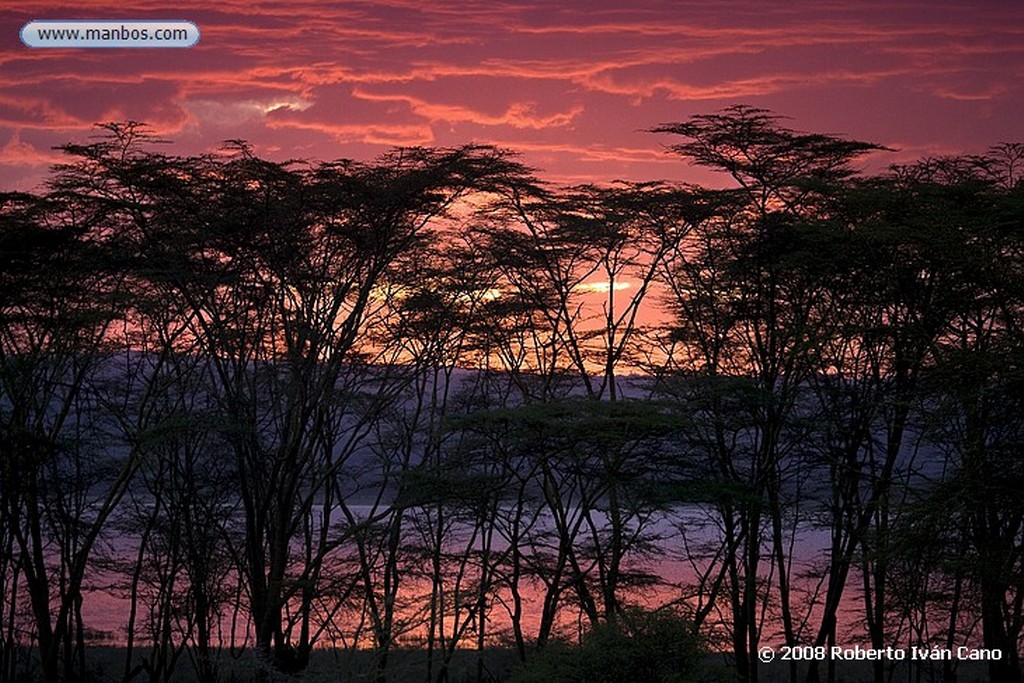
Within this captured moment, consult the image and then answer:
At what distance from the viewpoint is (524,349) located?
2592 cm

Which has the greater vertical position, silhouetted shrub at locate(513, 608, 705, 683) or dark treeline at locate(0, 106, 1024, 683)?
dark treeline at locate(0, 106, 1024, 683)

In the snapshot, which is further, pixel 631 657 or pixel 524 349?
pixel 524 349

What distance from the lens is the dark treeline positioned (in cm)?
1912

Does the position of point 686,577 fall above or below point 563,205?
below

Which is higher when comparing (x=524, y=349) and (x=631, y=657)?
(x=524, y=349)

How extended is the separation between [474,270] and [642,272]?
147 inches

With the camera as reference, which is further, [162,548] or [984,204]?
[162,548]

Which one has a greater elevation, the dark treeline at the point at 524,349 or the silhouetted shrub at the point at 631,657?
the dark treeline at the point at 524,349

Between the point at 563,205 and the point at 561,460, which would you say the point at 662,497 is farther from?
the point at 563,205

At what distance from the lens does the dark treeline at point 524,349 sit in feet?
62.7

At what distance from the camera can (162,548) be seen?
2620cm

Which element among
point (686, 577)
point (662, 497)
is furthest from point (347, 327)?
point (686, 577)

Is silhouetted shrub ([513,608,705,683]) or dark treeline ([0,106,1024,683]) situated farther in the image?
dark treeline ([0,106,1024,683])

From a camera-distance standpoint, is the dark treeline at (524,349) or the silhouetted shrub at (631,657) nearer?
the silhouetted shrub at (631,657)
